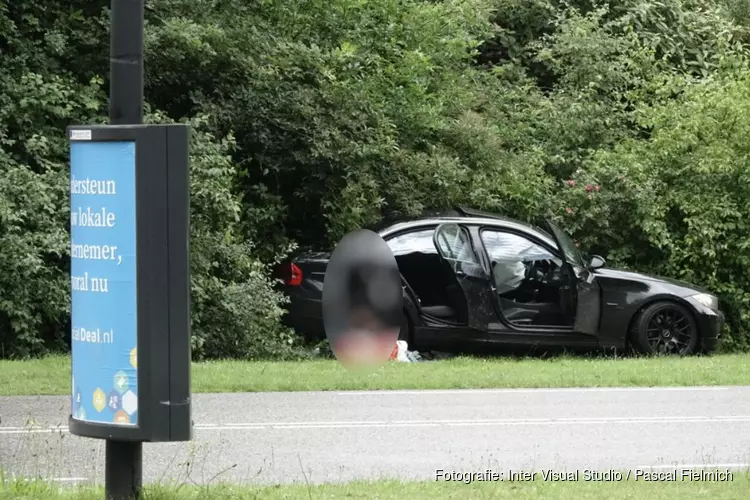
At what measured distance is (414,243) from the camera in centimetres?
1359

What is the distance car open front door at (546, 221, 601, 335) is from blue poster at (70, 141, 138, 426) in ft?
28.8

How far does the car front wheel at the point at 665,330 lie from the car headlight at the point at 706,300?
0.59ft

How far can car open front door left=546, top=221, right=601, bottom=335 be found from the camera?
13.8m

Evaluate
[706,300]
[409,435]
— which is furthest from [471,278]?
[409,435]

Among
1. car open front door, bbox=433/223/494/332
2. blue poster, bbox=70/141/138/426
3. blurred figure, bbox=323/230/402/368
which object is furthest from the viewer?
car open front door, bbox=433/223/494/332

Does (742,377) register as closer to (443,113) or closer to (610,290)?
(610,290)

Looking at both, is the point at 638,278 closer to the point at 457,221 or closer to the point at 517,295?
the point at 517,295

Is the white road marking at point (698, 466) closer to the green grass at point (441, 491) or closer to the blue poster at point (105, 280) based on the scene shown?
the green grass at point (441, 491)

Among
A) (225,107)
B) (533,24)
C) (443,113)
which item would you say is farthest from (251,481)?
(533,24)

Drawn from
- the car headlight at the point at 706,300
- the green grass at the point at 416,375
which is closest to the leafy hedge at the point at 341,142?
the green grass at the point at 416,375

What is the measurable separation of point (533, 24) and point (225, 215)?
934cm

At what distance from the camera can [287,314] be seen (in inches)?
581

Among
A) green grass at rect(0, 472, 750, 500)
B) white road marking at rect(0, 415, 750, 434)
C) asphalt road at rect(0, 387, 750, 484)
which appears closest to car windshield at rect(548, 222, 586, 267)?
asphalt road at rect(0, 387, 750, 484)

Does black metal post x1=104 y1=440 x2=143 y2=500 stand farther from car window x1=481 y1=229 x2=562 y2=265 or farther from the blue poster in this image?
car window x1=481 y1=229 x2=562 y2=265
